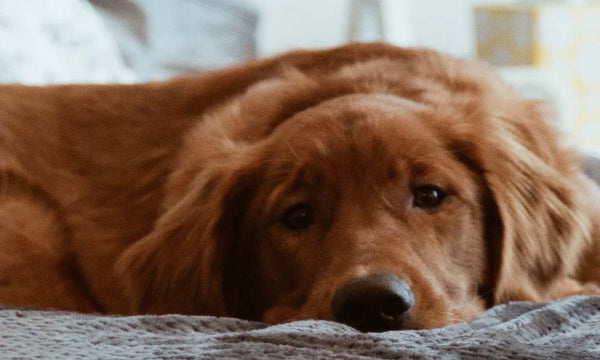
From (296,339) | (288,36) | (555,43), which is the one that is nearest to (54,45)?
(296,339)

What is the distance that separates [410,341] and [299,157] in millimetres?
769

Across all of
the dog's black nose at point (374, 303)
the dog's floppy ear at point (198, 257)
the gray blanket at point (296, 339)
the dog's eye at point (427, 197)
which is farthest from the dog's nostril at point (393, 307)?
the dog's floppy ear at point (198, 257)

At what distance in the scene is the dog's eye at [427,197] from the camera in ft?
5.91

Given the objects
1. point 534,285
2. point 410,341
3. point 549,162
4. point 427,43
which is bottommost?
point 427,43

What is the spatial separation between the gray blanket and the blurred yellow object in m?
3.73

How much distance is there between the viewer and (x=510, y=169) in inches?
77.5

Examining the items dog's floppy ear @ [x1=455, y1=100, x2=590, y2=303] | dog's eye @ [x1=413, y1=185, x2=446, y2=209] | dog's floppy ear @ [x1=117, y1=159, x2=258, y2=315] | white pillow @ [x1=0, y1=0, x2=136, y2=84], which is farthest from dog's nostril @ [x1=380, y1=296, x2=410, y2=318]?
white pillow @ [x1=0, y1=0, x2=136, y2=84]

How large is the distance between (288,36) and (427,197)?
3.68m

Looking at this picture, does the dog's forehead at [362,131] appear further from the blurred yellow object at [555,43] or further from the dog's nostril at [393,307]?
the blurred yellow object at [555,43]

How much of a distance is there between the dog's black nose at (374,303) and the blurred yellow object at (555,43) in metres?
3.74

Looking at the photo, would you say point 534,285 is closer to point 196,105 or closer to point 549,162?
point 549,162

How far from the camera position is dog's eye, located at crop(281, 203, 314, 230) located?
1837mm

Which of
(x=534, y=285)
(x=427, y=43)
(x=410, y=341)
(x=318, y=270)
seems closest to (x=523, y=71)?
(x=427, y=43)

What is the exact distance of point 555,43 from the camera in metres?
4.99
